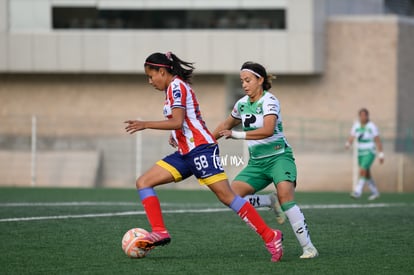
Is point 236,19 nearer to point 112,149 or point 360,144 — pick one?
point 112,149

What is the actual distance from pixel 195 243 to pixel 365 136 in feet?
42.8

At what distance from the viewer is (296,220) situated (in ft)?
33.6

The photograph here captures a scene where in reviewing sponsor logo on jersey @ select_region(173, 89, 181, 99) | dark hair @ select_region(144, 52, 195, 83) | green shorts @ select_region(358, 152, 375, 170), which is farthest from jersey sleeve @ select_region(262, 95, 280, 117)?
green shorts @ select_region(358, 152, 375, 170)

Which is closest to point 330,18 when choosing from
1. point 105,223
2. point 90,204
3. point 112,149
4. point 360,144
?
point 112,149

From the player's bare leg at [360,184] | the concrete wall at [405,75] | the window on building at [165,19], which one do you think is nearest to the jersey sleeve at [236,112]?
the player's bare leg at [360,184]

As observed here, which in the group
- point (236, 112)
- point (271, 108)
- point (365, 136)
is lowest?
point (365, 136)

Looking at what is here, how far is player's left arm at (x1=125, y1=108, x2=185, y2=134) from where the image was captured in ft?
30.9

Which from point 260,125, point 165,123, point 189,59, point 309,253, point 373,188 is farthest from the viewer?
point 189,59

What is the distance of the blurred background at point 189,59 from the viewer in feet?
119

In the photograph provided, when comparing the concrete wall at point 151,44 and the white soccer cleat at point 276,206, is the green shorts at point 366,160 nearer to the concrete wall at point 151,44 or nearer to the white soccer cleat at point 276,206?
the white soccer cleat at point 276,206

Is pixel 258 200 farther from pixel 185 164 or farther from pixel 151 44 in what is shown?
pixel 151 44

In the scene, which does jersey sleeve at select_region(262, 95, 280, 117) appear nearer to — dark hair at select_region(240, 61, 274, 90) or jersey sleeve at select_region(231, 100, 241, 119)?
dark hair at select_region(240, 61, 274, 90)

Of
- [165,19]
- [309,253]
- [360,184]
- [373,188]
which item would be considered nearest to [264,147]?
[309,253]

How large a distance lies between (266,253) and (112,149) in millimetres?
24659
